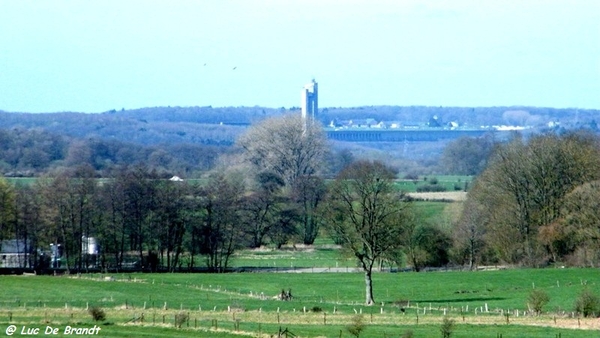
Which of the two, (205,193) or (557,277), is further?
(205,193)

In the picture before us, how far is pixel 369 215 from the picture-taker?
62.8 m

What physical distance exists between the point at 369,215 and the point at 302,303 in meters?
9.22

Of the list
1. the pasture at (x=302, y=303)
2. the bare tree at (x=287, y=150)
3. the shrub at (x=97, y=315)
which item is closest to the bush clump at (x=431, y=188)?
the bare tree at (x=287, y=150)

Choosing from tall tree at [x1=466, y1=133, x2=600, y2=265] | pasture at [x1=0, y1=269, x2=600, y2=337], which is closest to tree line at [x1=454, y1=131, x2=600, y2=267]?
tall tree at [x1=466, y1=133, x2=600, y2=265]

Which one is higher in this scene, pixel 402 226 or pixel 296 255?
pixel 402 226

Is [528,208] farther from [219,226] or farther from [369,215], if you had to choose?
[219,226]

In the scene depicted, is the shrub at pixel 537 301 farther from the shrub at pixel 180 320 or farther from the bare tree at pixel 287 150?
the bare tree at pixel 287 150

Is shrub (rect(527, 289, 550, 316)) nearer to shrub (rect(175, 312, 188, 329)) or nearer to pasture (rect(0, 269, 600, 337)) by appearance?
pasture (rect(0, 269, 600, 337))

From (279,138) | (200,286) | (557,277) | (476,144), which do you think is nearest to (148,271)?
(200,286)

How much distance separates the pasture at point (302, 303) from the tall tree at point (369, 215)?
258 cm

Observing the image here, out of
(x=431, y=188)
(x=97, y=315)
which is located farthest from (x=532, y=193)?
(x=431, y=188)

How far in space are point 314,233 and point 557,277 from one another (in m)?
34.3

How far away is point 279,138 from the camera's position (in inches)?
4496

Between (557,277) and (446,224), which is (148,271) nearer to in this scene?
(446,224)
